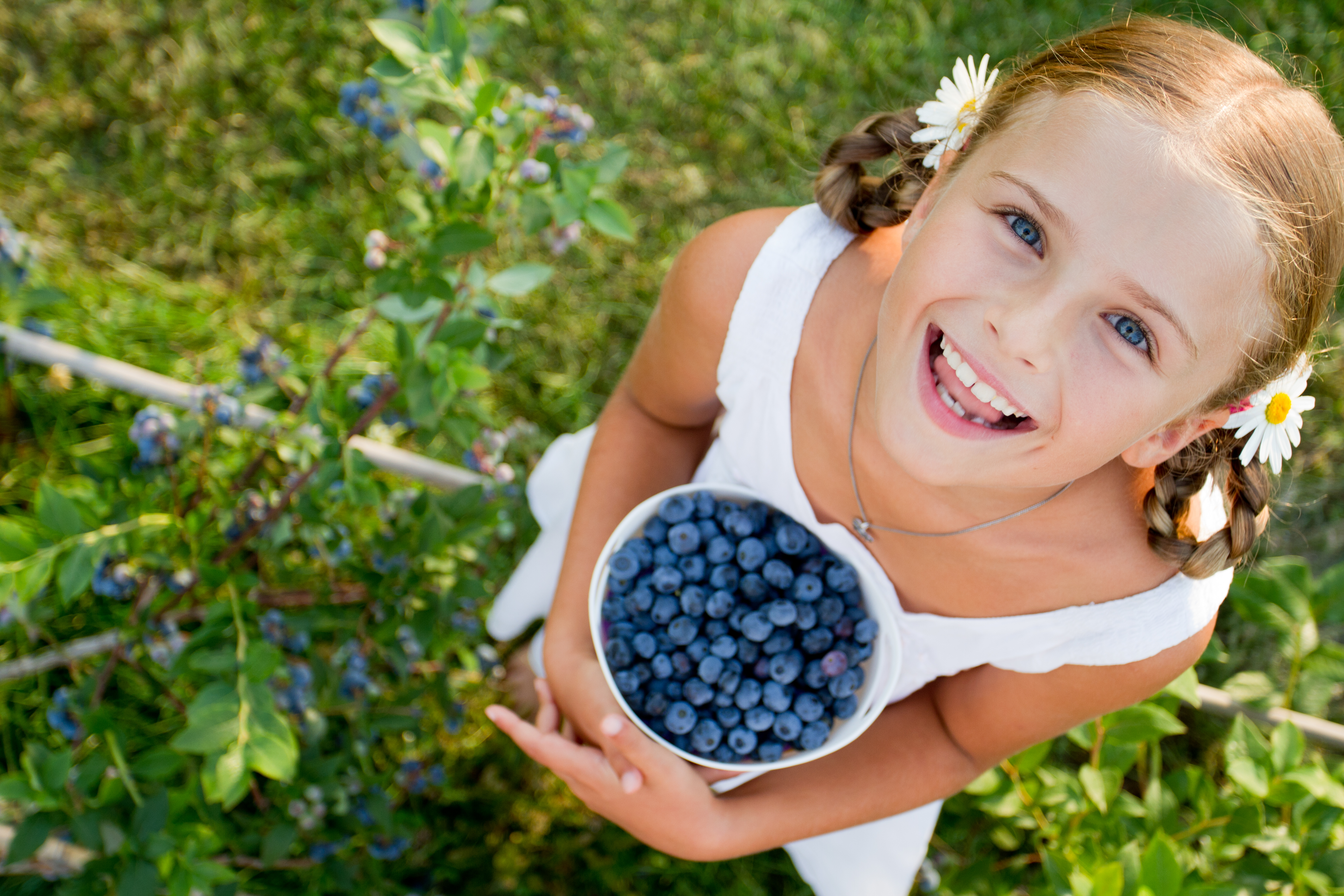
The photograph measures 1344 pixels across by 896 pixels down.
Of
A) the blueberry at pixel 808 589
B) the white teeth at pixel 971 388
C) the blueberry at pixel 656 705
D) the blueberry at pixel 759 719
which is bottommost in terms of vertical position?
the blueberry at pixel 656 705

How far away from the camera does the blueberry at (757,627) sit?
1049mm

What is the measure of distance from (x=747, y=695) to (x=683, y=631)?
107 mm

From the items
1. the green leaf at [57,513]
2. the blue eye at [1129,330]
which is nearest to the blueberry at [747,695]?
the blue eye at [1129,330]

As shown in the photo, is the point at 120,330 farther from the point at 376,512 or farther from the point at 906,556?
the point at 906,556

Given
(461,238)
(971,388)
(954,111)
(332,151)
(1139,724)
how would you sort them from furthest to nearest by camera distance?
(332,151) < (1139,724) < (461,238) < (954,111) < (971,388)

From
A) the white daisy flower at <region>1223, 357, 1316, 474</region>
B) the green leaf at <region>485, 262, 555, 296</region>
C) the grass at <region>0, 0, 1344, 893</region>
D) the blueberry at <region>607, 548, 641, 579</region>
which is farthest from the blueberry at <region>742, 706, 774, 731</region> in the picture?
the grass at <region>0, 0, 1344, 893</region>

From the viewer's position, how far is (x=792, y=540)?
3.58 ft

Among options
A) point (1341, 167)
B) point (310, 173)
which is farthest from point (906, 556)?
point (310, 173)

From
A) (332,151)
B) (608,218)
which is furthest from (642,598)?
(332,151)

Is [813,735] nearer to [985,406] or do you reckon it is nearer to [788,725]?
[788,725]

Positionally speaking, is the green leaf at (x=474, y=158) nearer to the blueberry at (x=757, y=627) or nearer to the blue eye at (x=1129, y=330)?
the blueberry at (x=757, y=627)

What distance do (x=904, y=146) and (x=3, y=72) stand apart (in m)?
2.34

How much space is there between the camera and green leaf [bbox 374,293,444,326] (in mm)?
1317

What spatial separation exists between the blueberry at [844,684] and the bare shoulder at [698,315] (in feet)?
1.53
